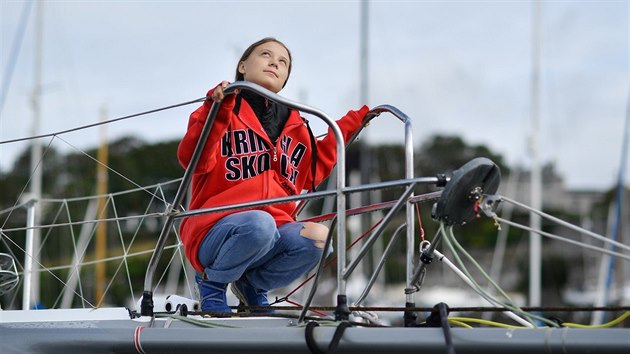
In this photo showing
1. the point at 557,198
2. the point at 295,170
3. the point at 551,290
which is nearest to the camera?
the point at 295,170

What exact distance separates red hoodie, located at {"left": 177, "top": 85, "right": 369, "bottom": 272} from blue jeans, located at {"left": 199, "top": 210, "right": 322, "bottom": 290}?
0.25ft

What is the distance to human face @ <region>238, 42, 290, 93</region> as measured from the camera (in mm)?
4094

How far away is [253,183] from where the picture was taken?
3906mm

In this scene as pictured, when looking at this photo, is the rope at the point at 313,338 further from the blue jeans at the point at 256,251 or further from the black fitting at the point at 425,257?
the black fitting at the point at 425,257

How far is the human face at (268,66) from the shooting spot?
409cm

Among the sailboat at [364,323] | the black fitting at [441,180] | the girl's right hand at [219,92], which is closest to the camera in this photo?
the sailboat at [364,323]

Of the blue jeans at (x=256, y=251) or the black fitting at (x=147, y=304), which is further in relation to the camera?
the black fitting at (x=147, y=304)

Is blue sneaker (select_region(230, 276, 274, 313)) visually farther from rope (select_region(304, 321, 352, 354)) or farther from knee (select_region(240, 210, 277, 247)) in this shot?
rope (select_region(304, 321, 352, 354))

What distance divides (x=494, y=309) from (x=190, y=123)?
4.72 feet

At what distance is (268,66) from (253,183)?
0.55m

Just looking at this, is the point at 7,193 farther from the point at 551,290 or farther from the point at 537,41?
the point at 551,290

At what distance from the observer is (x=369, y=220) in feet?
91.9

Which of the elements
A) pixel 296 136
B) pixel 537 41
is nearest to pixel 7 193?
pixel 537 41

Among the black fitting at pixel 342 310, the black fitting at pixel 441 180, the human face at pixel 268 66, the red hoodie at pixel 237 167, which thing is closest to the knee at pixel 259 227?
the red hoodie at pixel 237 167
